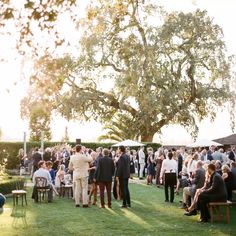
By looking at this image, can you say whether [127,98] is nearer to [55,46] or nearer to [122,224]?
[122,224]

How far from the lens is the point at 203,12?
36625 mm

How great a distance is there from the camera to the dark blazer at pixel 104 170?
1578 centimetres

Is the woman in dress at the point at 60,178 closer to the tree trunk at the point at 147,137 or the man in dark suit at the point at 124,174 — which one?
the man in dark suit at the point at 124,174

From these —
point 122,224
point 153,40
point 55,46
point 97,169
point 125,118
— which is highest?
point 153,40

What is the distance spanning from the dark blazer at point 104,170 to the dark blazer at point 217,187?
3711mm

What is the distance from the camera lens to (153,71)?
35.2 m

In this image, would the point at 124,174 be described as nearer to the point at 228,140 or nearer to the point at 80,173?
the point at 80,173

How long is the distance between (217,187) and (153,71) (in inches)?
899

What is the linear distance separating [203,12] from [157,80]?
605cm

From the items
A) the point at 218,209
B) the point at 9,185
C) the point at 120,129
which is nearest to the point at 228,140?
the point at 120,129

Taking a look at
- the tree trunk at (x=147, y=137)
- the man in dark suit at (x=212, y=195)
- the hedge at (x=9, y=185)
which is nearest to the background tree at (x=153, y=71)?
the tree trunk at (x=147, y=137)

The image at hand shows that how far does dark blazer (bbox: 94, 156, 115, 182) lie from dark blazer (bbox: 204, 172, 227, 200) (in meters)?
3.71

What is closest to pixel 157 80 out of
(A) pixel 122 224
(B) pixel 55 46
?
(A) pixel 122 224

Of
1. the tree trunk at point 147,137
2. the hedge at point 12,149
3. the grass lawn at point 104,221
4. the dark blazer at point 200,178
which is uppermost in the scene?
the tree trunk at point 147,137
